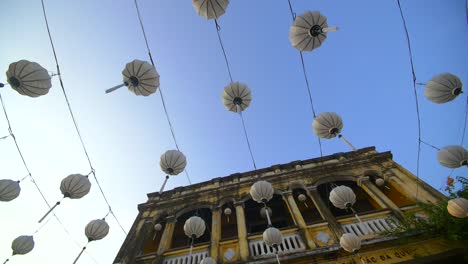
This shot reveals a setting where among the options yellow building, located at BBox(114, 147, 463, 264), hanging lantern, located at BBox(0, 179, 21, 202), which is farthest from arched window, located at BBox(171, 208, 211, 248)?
hanging lantern, located at BBox(0, 179, 21, 202)

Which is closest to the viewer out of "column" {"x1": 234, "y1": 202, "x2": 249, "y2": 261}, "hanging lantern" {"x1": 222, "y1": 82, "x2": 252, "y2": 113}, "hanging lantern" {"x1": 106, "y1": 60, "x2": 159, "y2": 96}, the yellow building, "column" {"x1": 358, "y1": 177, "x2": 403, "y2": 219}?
"hanging lantern" {"x1": 106, "y1": 60, "x2": 159, "y2": 96}

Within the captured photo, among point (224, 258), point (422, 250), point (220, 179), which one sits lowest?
point (422, 250)

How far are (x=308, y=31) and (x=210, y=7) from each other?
2.27 m

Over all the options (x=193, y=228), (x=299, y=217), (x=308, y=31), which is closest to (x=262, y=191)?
(x=299, y=217)

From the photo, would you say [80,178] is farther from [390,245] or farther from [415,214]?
[415,214]

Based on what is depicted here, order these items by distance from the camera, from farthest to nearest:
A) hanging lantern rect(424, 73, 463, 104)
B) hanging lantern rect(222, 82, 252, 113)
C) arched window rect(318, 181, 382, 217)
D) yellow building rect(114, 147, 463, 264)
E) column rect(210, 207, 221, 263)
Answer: arched window rect(318, 181, 382, 217) → column rect(210, 207, 221, 263) → hanging lantern rect(222, 82, 252, 113) → yellow building rect(114, 147, 463, 264) → hanging lantern rect(424, 73, 463, 104)

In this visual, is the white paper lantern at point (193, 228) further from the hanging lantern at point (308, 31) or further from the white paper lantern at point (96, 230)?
the hanging lantern at point (308, 31)

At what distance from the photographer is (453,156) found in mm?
6578

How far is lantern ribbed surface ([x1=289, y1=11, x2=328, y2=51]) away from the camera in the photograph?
5.61 m

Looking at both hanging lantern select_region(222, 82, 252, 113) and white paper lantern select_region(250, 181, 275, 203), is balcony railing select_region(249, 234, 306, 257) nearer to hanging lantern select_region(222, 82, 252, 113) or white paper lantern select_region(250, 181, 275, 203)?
white paper lantern select_region(250, 181, 275, 203)

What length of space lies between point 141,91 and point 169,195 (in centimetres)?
761

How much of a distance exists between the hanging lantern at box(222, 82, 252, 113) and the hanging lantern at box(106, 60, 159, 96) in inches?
80.9

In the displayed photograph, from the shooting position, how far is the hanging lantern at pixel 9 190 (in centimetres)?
690

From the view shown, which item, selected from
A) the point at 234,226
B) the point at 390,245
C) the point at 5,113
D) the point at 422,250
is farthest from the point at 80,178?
the point at 422,250
